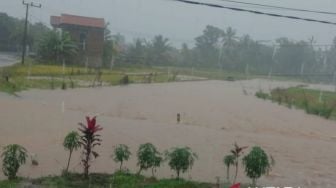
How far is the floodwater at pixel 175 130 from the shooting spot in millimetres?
9180

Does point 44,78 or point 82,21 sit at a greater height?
point 82,21

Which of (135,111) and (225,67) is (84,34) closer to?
(135,111)

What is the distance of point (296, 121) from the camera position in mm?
19828

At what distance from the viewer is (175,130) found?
14.3m

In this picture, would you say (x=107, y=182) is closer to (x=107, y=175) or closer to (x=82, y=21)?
(x=107, y=175)

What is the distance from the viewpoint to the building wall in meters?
41.9

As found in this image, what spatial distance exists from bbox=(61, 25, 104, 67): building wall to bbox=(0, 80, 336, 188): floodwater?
1708 cm

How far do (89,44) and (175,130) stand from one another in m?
29.7

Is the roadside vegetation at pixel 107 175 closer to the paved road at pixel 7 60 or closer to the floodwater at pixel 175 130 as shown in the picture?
the floodwater at pixel 175 130

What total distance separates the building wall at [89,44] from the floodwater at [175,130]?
17081 millimetres

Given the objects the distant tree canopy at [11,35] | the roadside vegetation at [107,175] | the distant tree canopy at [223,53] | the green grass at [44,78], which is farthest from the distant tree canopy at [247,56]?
the roadside vegetation at [107,175]

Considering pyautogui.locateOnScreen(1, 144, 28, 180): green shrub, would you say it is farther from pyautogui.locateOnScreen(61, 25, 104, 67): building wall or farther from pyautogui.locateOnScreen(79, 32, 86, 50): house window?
pyautogui.locateOnScreen(79, 32, 86, 50): house window

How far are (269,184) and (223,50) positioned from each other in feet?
219

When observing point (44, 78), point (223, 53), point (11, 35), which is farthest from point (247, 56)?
point (44, 78)
